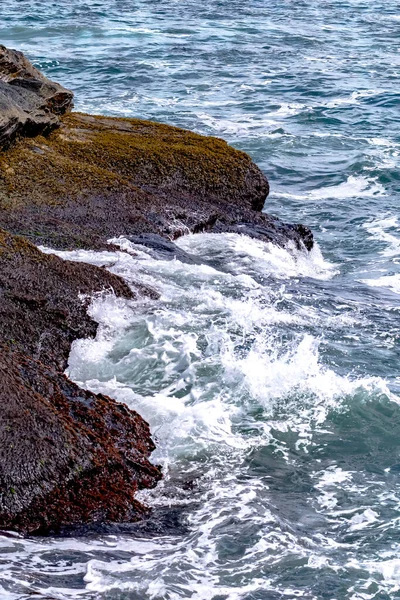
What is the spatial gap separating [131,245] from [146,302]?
1268 millimetres

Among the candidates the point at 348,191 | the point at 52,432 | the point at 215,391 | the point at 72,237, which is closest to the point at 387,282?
the point at 348,191

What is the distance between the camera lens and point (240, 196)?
43.1ft

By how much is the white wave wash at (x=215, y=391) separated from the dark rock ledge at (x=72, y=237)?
0.29m

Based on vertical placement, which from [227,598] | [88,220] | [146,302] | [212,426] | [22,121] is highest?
[22,121]

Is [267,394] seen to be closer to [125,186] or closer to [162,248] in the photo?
[162,248]

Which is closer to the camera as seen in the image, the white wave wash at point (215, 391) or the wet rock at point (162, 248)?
the white wave wash at point (215, 391)

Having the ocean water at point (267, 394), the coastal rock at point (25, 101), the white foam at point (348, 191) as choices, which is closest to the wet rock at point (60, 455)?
the ocean water at point (267, 394)

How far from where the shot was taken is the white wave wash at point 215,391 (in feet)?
21.0

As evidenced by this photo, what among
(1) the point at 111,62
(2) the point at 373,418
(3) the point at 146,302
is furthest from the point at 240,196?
(1) the point at 111,62

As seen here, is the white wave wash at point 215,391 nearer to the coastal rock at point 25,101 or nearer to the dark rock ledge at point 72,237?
the dark rock ledge at point 72,237

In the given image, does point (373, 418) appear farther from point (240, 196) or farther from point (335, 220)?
point (335, 220)

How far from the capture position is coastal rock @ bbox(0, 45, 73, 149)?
11828mm

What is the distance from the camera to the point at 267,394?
8.80 m

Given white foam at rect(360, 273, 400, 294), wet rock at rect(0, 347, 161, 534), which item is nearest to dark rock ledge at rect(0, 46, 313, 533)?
wet rock at rect(0, 347, 161, 534)
